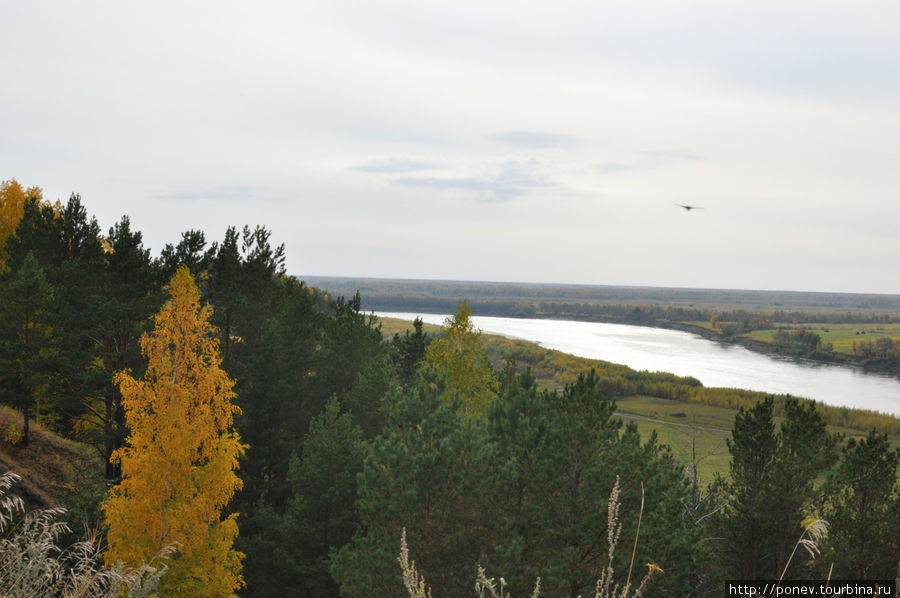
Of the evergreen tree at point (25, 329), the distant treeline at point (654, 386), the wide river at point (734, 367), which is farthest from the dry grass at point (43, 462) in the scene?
the distant treeline at point (654, 386)

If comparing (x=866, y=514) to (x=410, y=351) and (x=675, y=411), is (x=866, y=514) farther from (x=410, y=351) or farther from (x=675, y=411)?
(x=675, y=411)

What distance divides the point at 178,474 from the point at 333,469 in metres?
5.75

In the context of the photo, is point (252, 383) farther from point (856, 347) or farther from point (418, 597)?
point (856, 347)

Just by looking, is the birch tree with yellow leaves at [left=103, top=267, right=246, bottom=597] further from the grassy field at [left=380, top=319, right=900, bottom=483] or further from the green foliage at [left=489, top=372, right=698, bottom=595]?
the grassy field at [left=380, top=319, right=900, bottom=483]

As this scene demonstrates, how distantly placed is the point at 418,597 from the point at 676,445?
6629cm

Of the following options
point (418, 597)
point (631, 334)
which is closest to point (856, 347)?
point (631, 334)

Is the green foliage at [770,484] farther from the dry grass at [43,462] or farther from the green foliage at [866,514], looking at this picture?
the dry grass at [43,462]

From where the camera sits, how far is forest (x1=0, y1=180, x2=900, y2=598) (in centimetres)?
1277

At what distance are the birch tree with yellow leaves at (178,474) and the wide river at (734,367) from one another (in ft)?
153

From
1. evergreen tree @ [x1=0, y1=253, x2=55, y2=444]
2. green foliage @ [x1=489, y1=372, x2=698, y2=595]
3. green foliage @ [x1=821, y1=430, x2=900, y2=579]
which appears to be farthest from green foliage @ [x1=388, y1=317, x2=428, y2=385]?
green foliage @ [x1=821, y1=430, x2=900, y2=579]

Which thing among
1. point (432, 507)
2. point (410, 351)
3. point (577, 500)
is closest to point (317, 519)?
point (432, 507)

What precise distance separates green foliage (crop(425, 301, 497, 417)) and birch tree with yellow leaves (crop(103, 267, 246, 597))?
9895mm

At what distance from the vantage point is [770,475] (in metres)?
18.8

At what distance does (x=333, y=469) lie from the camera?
19.6 metres
